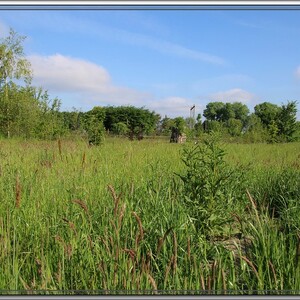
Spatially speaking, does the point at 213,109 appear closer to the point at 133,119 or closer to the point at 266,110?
the point at 133,119

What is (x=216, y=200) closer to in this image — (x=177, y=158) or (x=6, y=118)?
(x=177, y=158)

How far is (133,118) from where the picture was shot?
6.43 m

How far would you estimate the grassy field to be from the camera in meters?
1.75

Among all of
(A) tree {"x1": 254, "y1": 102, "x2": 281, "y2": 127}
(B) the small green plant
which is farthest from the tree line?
(B) the small green plant

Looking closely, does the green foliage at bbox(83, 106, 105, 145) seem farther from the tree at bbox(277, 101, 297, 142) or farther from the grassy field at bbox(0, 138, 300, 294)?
the tree at bbox(277, 101, 297, 142)

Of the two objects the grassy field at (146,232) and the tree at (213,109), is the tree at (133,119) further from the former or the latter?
the tree at (213,109)

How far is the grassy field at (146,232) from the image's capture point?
1.75m

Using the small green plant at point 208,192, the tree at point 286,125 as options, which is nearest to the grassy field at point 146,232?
the small green plant at point 208,192

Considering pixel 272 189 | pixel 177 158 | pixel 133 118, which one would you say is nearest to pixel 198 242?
pixel 272 189

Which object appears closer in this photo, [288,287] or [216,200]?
[288,287]

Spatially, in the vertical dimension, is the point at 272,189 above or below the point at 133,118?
below

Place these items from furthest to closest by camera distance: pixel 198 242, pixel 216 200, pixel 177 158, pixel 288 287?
pixel 177 158, pixel 216 200, pixel 198 242, pixel 288 287

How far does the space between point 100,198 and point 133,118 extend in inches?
137

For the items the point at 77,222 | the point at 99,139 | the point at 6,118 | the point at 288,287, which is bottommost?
the point at 288,287
